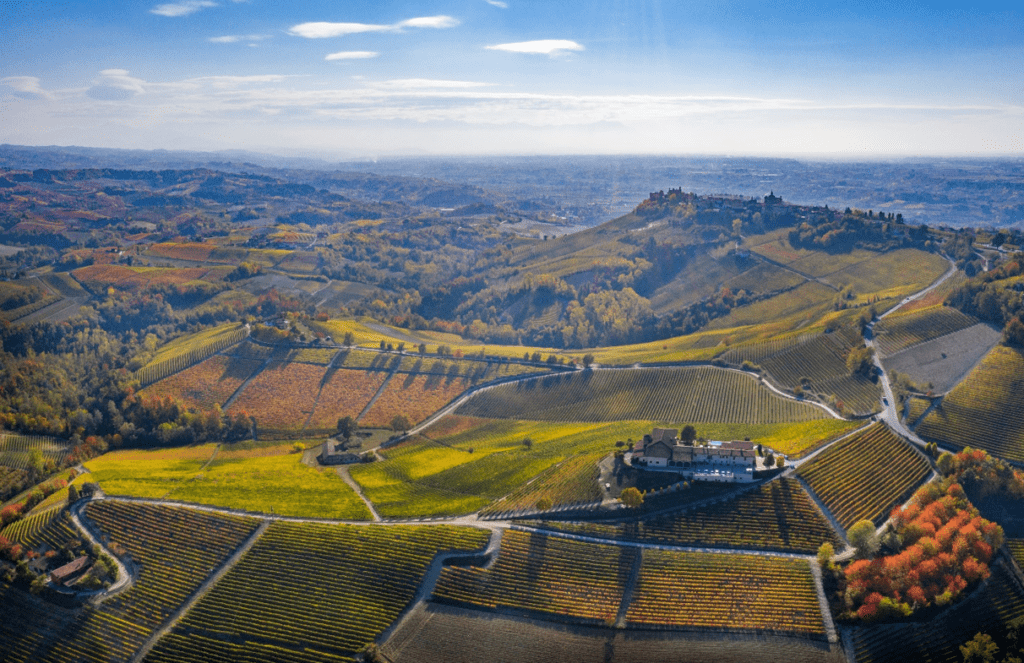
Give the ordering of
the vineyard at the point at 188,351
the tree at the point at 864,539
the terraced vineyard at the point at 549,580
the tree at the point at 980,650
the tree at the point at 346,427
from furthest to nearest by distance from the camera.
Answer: the vineyard at the point at 188,351 → the tree at the point at 346,427 → the tree at the point at 864,539 → the terraced vineyard at the point at 549,580 → the tree at the point at 980,650

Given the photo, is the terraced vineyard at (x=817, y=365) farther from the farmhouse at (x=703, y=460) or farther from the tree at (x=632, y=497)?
the tree at (x=632, y=497)

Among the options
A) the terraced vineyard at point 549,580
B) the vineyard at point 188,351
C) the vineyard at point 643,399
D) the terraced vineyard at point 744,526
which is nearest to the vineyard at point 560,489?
the terraced vineyard at point 744,526

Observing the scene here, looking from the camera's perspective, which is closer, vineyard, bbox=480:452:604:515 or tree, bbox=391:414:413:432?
vineyard, bbox=480:452:604:515

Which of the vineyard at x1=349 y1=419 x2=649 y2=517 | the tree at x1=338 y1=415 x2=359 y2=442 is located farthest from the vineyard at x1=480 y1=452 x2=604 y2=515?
the tree at x1=338 y1=415 x2=359 y2=442

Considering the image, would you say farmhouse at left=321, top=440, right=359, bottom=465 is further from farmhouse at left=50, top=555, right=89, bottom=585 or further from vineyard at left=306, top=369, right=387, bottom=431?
farmhouse at left=50, top=555, right=89, bottom=585

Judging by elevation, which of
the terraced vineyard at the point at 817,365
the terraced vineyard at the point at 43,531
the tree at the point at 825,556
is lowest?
the terraced vineyard at the point at 43,531

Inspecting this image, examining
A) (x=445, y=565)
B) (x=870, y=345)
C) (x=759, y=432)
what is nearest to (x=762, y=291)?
(x=870, y=345)
